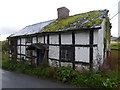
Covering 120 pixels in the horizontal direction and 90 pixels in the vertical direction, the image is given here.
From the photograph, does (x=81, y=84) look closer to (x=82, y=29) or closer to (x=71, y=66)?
(x=71, y=66)

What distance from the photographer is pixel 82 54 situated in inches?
324

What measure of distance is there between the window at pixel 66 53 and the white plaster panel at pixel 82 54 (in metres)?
0.62

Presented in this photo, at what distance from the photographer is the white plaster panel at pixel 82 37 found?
26.5ft

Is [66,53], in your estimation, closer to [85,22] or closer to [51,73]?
[51,73]

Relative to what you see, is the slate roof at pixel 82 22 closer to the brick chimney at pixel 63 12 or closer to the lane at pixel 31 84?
the brick chimney at pixel 63 12

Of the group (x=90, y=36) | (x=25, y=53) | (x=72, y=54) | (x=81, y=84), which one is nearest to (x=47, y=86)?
(x=81, y=84)

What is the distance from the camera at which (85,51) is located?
8.10m

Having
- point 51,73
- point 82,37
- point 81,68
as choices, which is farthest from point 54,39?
point 81,68

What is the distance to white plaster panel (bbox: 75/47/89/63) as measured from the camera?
26.4 ft

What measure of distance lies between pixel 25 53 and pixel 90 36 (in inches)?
357

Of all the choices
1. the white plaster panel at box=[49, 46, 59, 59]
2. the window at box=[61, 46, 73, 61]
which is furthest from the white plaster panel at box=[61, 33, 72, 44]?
the white plaster panel at box=[49, 46, 59, 59]

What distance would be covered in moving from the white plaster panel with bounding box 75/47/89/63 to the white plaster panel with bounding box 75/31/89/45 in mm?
531

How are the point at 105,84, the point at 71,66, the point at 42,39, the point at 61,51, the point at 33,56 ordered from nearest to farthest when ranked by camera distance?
the point at 105,84 < the point at 71,66 < the point at 61,51 < the point at 42,39 < the point at 33,56

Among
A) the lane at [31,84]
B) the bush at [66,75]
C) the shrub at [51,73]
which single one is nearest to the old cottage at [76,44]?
the bush at [66,75]
